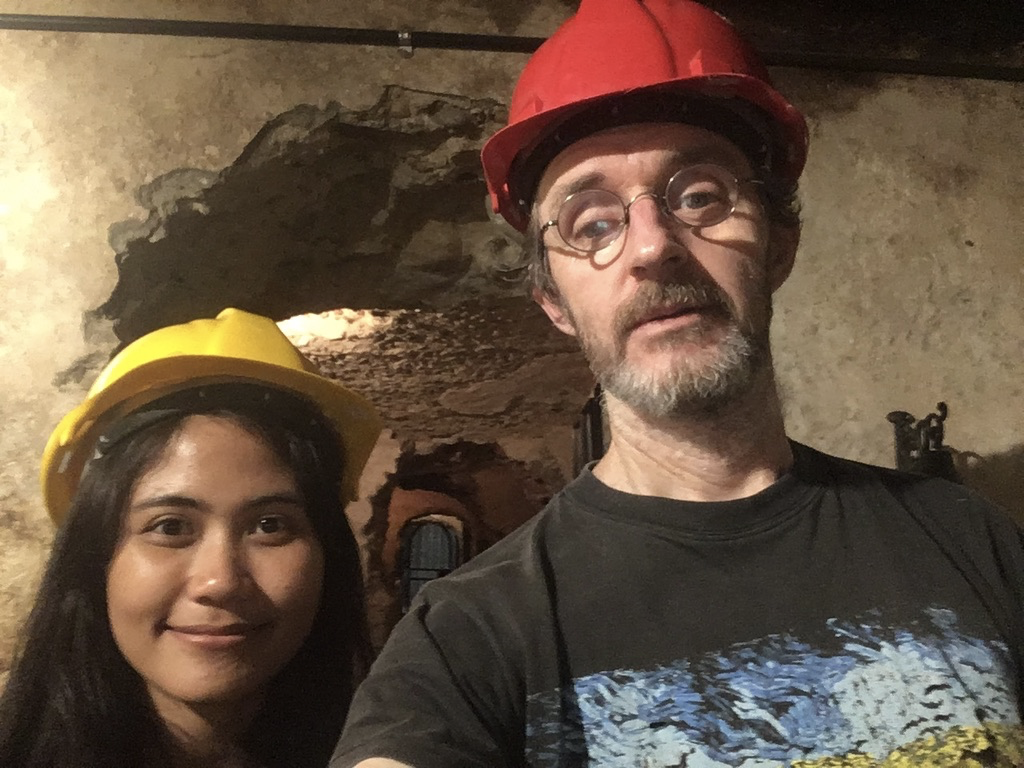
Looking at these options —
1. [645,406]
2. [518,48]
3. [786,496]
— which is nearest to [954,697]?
[786,496]

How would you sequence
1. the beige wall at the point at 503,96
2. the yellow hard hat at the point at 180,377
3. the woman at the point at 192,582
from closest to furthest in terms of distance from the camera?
the woman at the point at 192,582 → the yellow hard hat at the point at 180,377 → the beige wall at the point at 503,96

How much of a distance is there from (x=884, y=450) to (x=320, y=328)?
205 cm

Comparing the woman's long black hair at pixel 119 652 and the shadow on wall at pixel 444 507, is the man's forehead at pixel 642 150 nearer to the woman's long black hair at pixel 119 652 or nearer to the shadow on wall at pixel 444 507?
the woman's long black hair at pixel 119 652

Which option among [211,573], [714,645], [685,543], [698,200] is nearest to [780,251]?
[698,200]

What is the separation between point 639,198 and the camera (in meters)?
0.96

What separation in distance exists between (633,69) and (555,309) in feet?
1.14

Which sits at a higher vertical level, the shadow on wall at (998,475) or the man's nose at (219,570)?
the shadow on wall at (998,475)

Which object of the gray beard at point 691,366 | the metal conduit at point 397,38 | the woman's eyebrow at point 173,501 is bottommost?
the woman's eyebrow at point 173,501

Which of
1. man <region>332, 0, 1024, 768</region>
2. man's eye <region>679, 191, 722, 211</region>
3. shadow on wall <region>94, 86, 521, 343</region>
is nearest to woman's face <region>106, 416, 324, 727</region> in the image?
man <region>332, 0, 1024, 768</region>

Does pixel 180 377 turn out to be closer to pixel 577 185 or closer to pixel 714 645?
pixel 577 185

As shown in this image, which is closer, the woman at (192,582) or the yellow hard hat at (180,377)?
the woman at (192,582)

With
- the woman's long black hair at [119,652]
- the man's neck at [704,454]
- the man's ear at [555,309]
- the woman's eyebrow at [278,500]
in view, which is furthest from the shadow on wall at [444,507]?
the man's neck at [704,454]

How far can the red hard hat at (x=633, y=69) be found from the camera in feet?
3.22

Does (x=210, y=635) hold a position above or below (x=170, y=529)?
below
